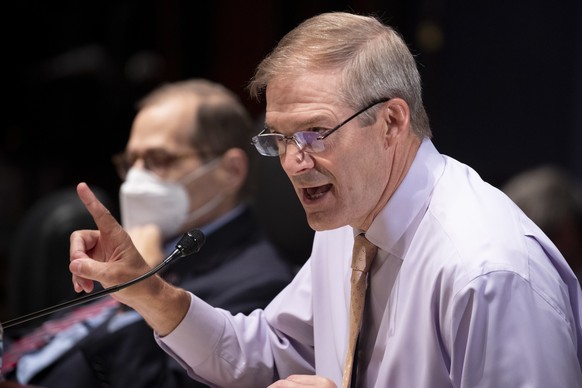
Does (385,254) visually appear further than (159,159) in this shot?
No

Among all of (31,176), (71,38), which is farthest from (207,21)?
(31,176)

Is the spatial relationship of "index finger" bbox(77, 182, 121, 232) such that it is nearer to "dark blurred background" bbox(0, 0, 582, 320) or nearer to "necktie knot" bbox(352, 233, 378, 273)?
"necktie knot" bbox(352, 233, 378, 273)

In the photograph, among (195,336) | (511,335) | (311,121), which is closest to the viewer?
(511,335)

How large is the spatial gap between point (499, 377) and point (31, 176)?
335cm

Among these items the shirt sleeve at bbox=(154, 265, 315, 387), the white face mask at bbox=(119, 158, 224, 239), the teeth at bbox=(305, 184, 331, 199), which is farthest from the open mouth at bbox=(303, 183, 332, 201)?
the white face mask at bbox=(119, 158, 224, 239)

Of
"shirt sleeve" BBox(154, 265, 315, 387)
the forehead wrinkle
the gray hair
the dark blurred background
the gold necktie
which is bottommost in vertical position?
the dark blurred background

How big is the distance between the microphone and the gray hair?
27 cm

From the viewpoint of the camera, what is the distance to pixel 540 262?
1494 mm

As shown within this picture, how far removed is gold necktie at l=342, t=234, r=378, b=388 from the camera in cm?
163

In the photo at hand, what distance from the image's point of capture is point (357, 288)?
5.43 ft

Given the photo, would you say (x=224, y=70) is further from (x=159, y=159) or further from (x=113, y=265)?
(x=113, y=265)

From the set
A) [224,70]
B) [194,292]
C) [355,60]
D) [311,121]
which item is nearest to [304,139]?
[311,121]

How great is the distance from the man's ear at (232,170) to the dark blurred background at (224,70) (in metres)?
1.36

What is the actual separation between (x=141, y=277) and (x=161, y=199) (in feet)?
3.31
